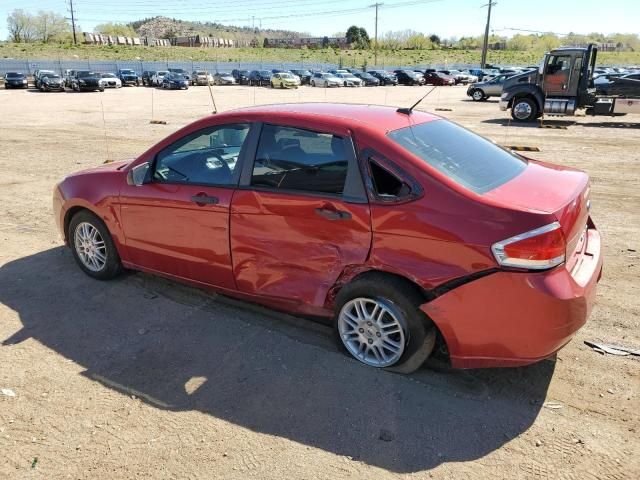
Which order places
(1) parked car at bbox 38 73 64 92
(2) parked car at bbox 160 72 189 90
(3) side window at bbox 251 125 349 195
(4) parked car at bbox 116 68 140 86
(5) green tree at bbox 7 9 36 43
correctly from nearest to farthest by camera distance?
(3) side window at bbox 251 125 349 195
(1) parked car at bbox 38 73 64 92
(2) parked car at bbox 160 72 189 90
(4) parked car at bbox 116 68 140 86
(5) green tree at bbox 7 9 36 43

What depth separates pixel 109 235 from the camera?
4.72 metres

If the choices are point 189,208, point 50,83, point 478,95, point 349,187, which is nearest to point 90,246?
point 189,208

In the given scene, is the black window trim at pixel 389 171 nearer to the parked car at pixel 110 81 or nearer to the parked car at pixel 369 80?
the parked car at pixel 110 81

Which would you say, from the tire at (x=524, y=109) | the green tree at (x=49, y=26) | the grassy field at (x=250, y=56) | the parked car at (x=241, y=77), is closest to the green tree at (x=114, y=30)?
the green tree at (x=49, y=26)

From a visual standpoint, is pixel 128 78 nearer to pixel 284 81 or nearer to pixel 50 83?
pixel 50 83

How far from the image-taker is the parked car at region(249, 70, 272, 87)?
159ft

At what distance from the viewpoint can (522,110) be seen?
19516mm

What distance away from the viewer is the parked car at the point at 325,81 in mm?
46875

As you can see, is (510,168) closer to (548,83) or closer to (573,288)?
(573,288)

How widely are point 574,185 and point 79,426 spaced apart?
3432 mm

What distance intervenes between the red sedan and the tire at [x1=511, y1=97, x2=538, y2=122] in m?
17.0

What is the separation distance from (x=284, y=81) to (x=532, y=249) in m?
44.3

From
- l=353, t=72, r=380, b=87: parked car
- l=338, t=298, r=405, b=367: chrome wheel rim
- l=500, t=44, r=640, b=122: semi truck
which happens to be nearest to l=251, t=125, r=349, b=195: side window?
l=338, t=298, r=405, b=367: chrome wheel rim

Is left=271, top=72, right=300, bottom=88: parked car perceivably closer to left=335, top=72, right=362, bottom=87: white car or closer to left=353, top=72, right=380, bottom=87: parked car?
left=335, top=72, right=362, bottom=87: white car
